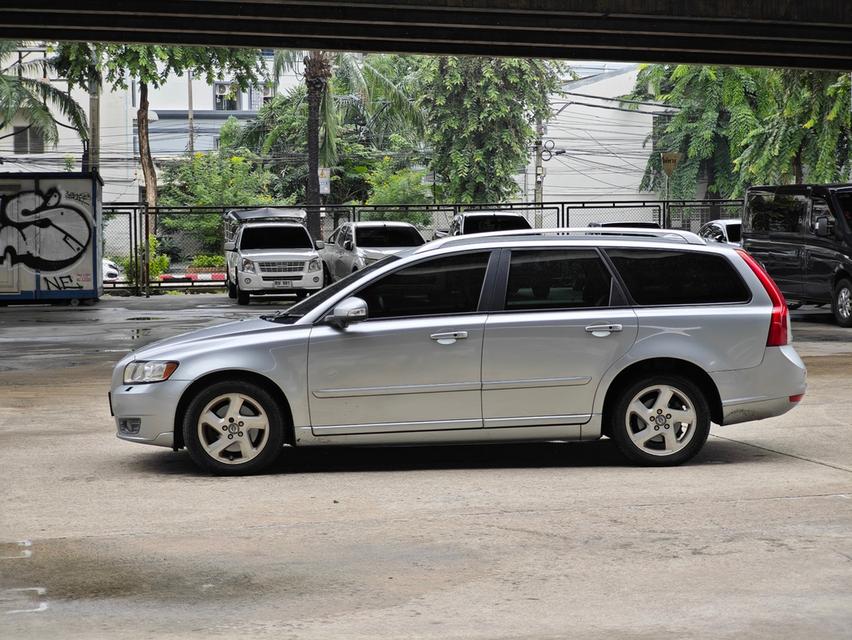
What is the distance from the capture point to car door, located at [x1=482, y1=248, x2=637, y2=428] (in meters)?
8.62

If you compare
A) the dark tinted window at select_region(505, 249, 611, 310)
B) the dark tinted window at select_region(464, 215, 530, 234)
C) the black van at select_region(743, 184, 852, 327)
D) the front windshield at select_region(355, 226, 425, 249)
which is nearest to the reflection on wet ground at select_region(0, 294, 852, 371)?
the black van at select_region(743, 184, 852, 327)

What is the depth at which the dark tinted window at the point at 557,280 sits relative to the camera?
28.9 ft

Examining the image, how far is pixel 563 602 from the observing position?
222 inches

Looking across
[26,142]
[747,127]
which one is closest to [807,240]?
[747,127]

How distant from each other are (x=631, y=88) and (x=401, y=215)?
33514 mm

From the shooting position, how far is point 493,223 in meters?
30.4

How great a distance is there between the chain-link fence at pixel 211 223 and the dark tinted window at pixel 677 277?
24149 millimetres

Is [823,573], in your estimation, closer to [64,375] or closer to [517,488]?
[517,488]

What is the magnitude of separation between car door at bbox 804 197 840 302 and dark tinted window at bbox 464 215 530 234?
8.86 meters

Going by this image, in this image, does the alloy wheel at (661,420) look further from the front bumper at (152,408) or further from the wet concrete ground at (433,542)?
the front bumper at (152,408)

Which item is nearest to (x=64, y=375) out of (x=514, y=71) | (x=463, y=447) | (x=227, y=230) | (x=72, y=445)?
(x=72, y=445)

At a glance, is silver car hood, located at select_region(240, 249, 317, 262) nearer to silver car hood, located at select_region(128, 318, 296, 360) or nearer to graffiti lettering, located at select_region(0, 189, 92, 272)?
graffiti lettering, located at select_region(0, 189, 92, 272)

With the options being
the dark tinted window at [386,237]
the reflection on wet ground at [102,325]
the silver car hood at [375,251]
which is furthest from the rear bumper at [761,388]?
the dark tinted window at [386,237]

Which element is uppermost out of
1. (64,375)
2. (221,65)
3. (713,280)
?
(221,65)
